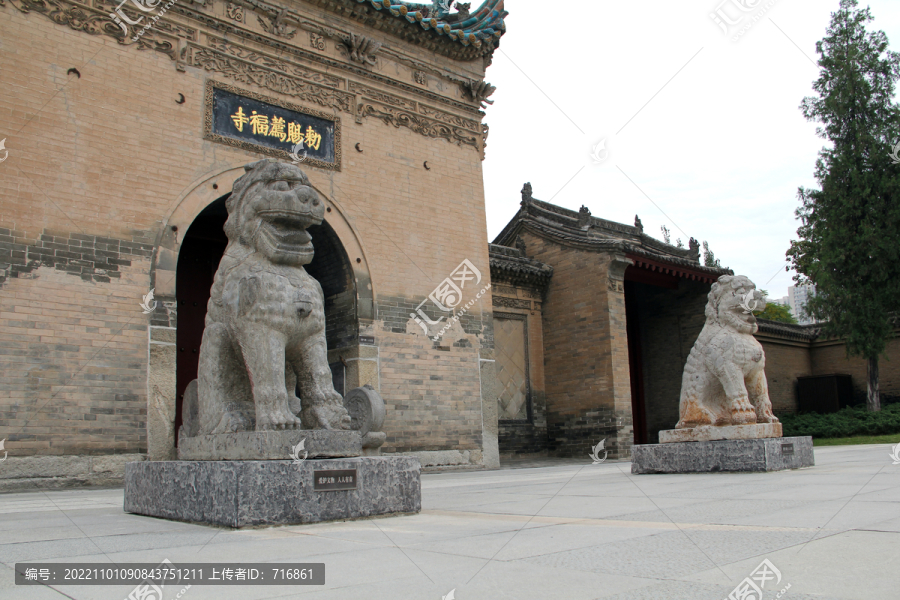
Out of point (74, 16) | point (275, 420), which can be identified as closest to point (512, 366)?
point (74, 16)

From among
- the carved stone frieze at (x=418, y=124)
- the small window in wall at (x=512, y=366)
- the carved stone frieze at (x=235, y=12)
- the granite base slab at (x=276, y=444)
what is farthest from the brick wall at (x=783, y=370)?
the granite base slab at (x=276, y=444)

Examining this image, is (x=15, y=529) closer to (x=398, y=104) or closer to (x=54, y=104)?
(x=54, y=104)

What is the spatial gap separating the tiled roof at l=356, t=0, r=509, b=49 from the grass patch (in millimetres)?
10458

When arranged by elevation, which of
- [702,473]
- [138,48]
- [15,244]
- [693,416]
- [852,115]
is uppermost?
[852,115]

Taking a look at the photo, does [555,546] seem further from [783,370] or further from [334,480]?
[783,370]

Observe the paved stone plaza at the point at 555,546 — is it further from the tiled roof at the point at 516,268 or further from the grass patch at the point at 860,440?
the grass patch at the point at 860,440

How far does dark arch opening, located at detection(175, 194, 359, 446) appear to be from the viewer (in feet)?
33.2

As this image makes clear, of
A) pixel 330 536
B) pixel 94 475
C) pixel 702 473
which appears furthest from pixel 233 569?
pixel 94 475

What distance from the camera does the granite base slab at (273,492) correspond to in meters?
3.11

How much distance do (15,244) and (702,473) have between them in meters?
7.47

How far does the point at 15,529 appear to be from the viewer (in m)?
3.44

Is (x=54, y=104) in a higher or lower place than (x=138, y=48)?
lower

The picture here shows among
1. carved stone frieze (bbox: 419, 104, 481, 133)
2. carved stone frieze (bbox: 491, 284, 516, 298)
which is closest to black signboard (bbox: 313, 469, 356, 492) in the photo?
carved stone frieze (bbox: 419, 104, 481, 133)
